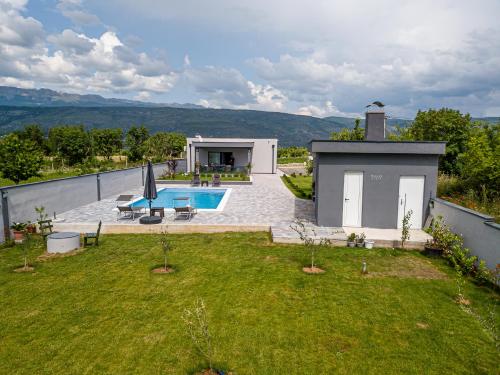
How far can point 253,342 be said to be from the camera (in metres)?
5.35

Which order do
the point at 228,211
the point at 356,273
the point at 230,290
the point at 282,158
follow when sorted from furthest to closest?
the point at 282,158, the point at 228,211, the point at 356,273, the point at 230,290

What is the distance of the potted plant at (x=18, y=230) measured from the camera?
10.8m

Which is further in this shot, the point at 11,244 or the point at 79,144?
the point at 79,144

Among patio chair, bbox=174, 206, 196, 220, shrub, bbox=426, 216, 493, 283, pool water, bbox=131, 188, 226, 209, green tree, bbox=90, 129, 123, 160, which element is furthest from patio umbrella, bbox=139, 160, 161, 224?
green tree, bbox=90, 129, 123, 160

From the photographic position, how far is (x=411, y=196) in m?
11.9

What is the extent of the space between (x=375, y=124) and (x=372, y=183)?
3.65 meters

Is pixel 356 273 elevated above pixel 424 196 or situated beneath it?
situated beneath

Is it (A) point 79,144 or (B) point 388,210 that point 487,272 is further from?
(A) point 79,144

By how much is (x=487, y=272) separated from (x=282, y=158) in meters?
44.3

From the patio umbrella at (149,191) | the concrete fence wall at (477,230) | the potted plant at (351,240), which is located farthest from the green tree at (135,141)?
the concrete fence wall at (477,230)

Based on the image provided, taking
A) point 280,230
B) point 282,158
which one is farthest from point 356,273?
point 282,158

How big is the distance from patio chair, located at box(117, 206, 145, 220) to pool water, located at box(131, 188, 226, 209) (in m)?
2.69

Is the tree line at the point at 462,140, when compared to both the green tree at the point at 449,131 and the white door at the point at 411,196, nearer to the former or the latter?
the green tree at the point at 449,131

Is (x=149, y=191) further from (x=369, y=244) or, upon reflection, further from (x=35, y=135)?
(x=35, y=135)
